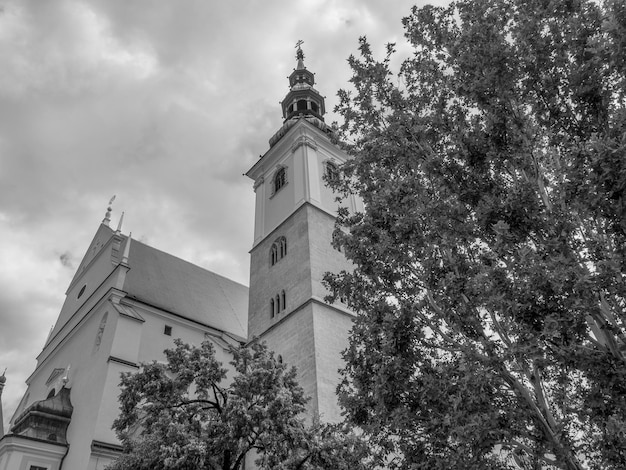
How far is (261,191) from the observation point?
84.1ft

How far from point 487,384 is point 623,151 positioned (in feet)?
8.06

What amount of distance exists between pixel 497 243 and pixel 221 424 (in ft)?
25.3

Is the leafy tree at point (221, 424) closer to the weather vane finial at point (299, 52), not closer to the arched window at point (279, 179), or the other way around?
the arched window at point (279, 179)

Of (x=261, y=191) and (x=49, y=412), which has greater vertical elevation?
(x=261, y=191)

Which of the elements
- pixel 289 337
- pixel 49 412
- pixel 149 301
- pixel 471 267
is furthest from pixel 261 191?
pixel 471 267

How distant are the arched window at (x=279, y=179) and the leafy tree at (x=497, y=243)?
53.9 feet

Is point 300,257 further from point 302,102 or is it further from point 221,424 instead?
point 302,102

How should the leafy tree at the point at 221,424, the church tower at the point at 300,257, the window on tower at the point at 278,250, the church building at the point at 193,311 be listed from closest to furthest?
the leafy tree at the point at 221,424 < the church tower at the point at 300,257 < the church building at the point at 193,311 < the window on tower at the point at 278,250

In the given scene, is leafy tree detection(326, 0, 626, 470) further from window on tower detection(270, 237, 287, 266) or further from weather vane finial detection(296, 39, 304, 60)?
weather vane finial detection(296, 39, 304, 60)

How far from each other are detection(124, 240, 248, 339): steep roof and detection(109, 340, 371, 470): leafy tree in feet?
38.6

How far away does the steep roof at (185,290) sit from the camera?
24094 mm

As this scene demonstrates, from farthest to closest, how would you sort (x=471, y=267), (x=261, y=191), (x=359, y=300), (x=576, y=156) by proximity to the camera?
(x=261, y=191), (x=359, y=300), (x=471, y=267), (x=576, y=156)

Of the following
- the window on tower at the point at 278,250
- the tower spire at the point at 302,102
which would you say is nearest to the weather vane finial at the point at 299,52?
the tower spire at the point at 302,102

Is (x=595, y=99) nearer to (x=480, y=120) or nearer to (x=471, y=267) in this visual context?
(x=480, y=120)
